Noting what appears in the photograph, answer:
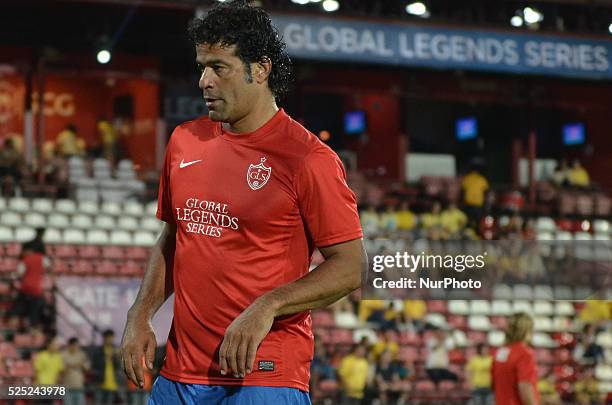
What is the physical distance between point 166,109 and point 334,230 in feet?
66.3

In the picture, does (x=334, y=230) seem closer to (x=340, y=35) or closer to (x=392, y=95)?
(x=340, y=35)

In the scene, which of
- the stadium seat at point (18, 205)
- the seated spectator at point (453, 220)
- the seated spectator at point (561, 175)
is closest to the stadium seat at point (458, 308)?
the seated spectator at point (453, 220)

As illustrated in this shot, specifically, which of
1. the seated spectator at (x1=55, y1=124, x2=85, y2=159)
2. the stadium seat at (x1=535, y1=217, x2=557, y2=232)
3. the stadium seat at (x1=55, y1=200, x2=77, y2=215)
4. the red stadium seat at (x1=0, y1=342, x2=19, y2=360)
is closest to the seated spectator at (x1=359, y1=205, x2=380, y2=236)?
the stadium seat at (x1=535, y1=217, x2=557, y2=232)

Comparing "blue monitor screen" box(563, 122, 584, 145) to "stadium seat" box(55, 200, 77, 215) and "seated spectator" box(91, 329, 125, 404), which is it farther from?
"seated spectator" box(91, 329, 125, 404)

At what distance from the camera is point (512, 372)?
28.7 feet

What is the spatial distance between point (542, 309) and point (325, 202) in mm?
18705

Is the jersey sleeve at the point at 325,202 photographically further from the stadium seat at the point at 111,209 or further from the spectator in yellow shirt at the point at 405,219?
the spectator in yellow shirt at the point at 405,219

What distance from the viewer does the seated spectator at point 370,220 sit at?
806 inches

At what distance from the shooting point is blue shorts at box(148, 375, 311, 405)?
384 centimetres

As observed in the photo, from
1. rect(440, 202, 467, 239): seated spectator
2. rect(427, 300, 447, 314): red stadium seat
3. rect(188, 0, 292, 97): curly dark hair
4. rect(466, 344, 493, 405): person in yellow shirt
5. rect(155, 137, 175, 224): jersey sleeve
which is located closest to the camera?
rect(188, 0, 292, 97): curly dark hair

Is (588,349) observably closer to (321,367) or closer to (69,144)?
(321,367)

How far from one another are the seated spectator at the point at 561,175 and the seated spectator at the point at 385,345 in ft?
26.5

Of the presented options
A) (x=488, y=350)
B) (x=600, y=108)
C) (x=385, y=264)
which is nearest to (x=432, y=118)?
(x=600, y=108)

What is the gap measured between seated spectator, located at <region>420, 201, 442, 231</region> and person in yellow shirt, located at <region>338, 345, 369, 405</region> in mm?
5036
